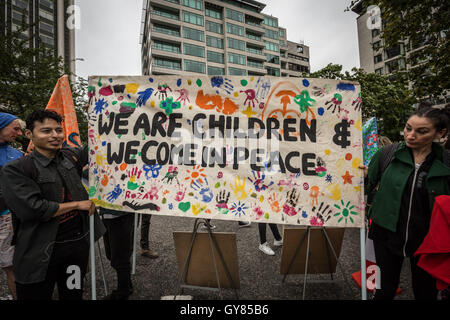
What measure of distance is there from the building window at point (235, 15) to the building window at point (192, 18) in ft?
21.0

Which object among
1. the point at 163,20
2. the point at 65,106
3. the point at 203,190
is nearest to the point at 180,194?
the point at 203,190

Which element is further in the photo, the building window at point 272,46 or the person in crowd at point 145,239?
the building window at point 272,46

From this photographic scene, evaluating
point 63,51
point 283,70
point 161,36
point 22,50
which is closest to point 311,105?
point 22,50

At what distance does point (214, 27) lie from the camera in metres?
38.6

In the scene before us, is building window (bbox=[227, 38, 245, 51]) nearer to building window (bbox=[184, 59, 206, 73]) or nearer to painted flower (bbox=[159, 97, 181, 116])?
building window (bbox=[184, 59, 206, 73])

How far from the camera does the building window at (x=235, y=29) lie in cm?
3975

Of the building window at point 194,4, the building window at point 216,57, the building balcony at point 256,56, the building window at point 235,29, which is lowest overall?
the building window at point 216,57

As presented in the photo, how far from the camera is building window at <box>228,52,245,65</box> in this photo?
38500 mm

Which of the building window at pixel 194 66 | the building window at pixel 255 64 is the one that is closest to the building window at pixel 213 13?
the building window at pixel 255 64

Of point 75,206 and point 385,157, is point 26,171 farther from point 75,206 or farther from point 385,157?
point 385,157

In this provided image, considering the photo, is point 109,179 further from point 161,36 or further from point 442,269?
point 161,36

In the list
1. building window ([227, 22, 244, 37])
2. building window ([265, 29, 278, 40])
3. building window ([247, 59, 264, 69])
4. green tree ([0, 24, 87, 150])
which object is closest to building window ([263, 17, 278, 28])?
building window ([265, 29, 278, 40])

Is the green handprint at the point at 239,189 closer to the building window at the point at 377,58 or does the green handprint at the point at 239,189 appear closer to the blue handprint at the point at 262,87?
the blue handprint at the point at 262,87
